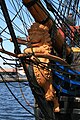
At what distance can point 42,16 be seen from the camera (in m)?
11.3

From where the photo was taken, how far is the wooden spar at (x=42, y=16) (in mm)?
10820

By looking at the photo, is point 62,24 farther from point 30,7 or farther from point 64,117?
point 64,117

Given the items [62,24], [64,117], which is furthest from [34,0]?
[64,117]

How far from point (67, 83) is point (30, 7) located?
99.4 inches

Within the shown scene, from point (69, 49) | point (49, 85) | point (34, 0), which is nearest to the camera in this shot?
point (34, 0)

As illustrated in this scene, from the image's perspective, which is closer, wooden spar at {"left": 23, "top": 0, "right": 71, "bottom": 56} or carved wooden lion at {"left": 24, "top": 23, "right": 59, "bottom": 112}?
wooden spar at {"left": 23, "top": 0, "right": 71, "bottom": 56}

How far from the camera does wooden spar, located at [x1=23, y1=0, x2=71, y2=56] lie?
1082 cm

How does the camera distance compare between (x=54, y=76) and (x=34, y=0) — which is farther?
(x=54, y=76)

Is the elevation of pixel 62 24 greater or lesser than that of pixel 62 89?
greater

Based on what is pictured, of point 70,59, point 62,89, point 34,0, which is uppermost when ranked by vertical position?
point 34,0

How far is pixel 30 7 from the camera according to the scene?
10.9 meters

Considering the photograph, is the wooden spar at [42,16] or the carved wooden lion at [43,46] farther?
the carved wooden lion at [43,46]

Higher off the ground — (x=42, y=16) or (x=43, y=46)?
(x=42, y=16)

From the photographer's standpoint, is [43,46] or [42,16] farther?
[43,46]
